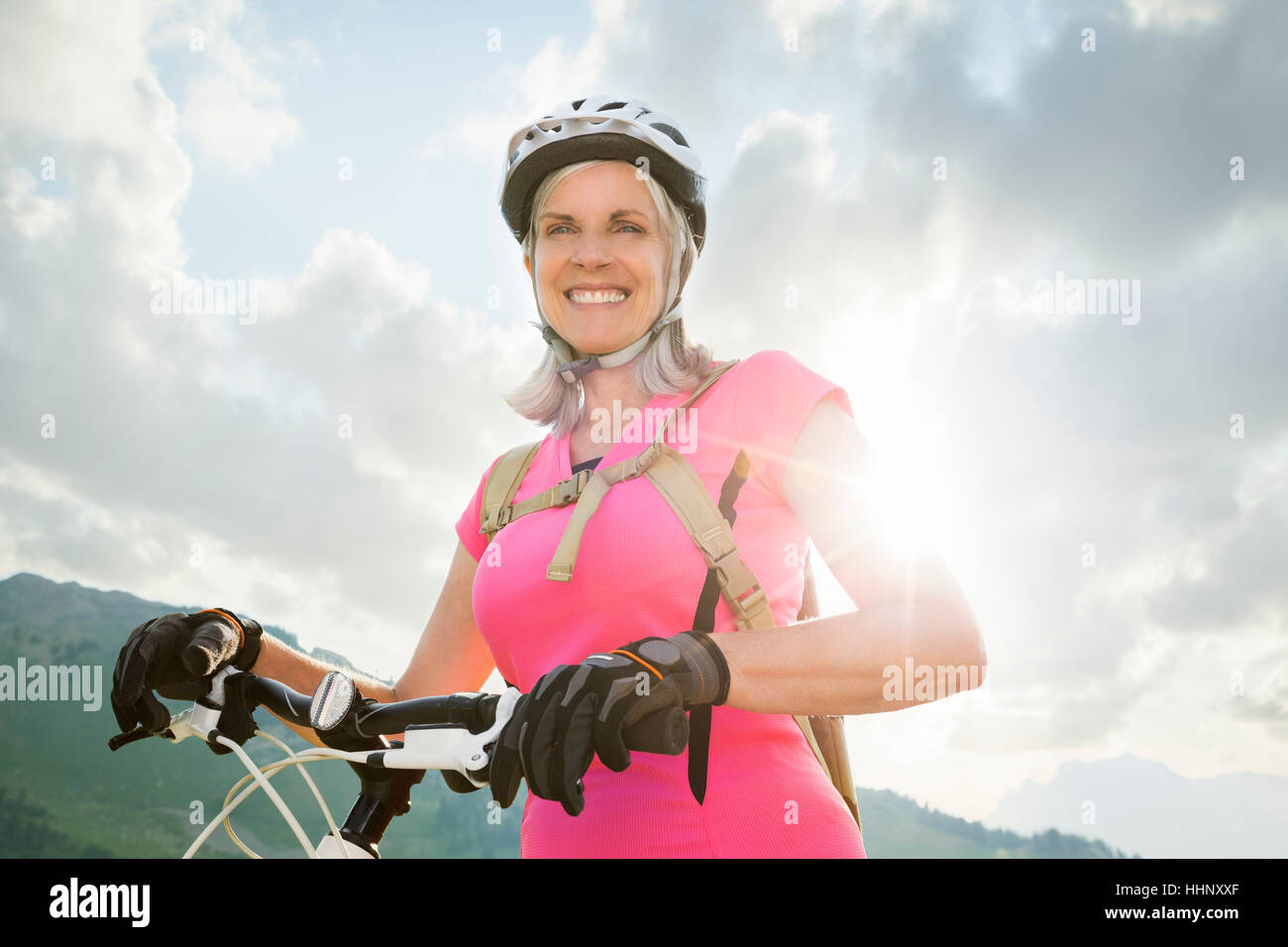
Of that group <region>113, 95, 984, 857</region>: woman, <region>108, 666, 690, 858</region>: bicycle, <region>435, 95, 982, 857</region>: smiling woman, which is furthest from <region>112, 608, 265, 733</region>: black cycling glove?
<region>435, 95, 982, 857</region>: smiling woman

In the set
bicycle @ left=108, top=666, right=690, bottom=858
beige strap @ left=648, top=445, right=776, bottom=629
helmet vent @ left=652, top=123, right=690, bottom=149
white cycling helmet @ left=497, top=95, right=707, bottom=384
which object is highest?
helmet vent @ left=652, top=123, right=690, bottom=149

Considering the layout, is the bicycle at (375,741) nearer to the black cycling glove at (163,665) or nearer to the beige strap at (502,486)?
the black cycling glove at (163,665)

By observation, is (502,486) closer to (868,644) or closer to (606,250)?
(606,250)

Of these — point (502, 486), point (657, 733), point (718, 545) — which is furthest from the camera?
point (502, 486)

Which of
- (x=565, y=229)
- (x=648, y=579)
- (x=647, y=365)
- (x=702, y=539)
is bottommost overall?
(x=648, y=579)

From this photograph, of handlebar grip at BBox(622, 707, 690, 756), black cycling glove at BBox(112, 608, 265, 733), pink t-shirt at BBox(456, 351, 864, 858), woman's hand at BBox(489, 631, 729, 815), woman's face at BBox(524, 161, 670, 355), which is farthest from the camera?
woman's face at BBox(524, 161, 670, 355)

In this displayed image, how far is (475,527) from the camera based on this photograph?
12.0 ft

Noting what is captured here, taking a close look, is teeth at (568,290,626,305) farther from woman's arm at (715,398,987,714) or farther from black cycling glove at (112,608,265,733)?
black cycling glove at (112,608,265,733)

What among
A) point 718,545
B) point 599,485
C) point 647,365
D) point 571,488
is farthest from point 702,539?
point 647,365

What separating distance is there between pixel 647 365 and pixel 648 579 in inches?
44.2

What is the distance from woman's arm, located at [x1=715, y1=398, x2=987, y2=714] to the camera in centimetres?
237

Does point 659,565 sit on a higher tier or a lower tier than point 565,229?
lower
